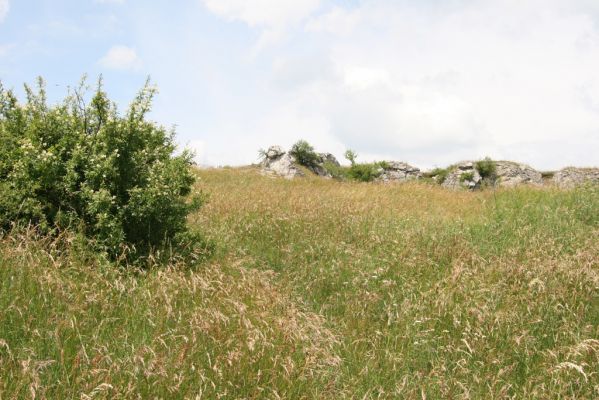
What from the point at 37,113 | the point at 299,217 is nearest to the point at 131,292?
the point at 37,113

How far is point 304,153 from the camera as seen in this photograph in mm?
33469

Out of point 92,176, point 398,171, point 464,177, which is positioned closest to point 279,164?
point 398,171

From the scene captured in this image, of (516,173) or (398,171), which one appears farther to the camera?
(398,171)

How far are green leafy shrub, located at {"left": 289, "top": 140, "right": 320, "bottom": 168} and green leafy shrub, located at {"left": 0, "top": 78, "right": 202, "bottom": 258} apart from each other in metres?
25.9

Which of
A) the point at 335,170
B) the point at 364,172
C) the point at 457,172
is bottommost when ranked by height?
the point at 457,172

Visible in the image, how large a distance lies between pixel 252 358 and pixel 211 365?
33 centimetres

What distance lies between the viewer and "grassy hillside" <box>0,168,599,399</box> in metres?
3.55

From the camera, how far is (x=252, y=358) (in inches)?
151

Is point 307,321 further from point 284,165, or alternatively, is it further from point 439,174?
point 439,174

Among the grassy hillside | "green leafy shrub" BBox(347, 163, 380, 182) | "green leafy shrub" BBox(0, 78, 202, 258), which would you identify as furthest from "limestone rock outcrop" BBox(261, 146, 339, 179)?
"green leafy shrub" BBox(0, 78, 202, 258)

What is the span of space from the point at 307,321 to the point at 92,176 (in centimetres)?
350

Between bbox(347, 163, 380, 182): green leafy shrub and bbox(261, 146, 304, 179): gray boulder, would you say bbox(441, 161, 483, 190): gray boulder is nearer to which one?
bbox(347, 163, 380, 182): green leafy shrub

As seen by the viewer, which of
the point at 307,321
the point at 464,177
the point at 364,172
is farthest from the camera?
the point at 364,172

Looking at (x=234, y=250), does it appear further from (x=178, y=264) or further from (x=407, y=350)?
(x=407, y=350)
